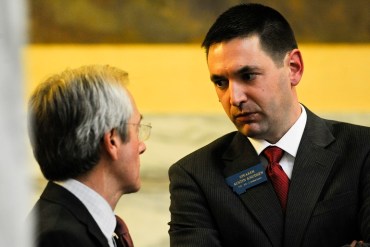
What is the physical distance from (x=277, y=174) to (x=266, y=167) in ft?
0.27

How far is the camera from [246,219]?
9.80ft

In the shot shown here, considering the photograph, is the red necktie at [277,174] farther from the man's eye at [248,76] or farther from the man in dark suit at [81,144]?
→ the man in dark suit at [81,144]

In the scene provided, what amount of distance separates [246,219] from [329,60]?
2.84 m

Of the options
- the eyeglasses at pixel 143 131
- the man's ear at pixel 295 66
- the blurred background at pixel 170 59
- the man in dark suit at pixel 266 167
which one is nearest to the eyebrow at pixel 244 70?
the man in dark suit at pixel 266 167

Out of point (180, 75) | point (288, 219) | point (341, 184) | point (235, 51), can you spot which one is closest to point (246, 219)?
point (288, 219)

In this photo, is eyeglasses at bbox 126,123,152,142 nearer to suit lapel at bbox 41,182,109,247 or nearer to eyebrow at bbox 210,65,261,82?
suit lapel at bbox 41,182,109,247

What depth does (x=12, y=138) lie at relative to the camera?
636 mm

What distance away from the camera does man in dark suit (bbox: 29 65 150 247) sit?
207 cm

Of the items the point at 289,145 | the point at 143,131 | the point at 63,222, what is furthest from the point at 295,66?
the point at 63,222

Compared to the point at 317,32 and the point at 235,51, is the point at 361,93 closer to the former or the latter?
the point at 317,32

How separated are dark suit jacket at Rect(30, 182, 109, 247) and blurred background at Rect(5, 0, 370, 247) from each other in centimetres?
329

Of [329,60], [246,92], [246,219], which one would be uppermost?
[329,60]

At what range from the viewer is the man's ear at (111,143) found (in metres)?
2.18

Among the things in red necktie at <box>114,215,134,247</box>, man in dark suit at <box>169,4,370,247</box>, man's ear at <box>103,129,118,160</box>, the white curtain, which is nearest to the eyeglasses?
man's ear at <box>103,129,118,160</box>
